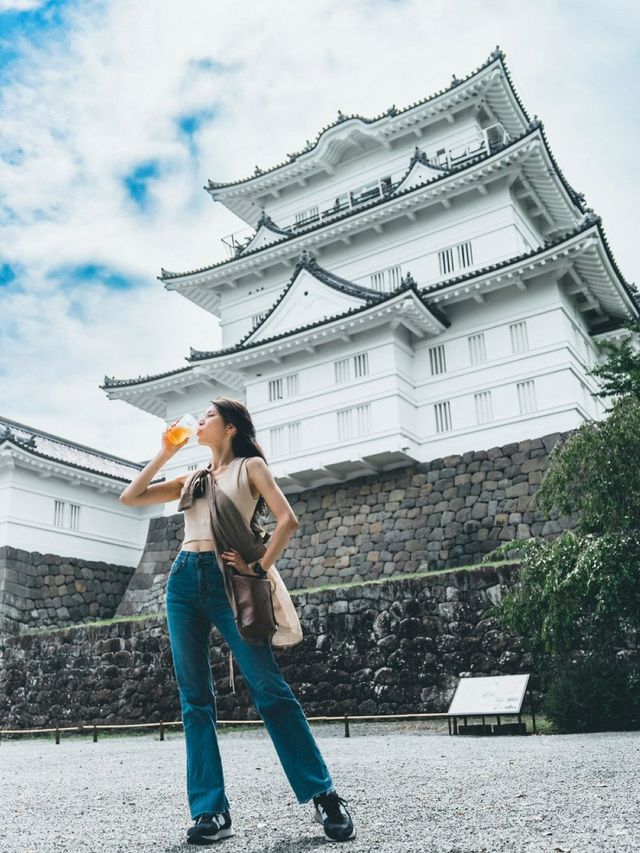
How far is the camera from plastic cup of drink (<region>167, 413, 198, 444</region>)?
12.5ft

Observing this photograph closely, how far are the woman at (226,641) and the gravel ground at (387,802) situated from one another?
0.19m

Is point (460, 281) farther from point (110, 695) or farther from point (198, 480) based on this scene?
point (198, 480)

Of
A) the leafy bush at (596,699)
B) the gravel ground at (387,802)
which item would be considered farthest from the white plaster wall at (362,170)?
the gravel ground at (387,802)

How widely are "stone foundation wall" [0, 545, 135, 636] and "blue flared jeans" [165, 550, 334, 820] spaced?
18.5 metres

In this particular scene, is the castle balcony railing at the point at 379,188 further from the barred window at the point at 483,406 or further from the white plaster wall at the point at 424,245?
the barred window at the point at 483,406

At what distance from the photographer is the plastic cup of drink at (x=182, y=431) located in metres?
3.81

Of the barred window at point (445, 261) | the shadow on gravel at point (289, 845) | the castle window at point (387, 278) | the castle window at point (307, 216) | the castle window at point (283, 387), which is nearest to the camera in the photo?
the shadow on gravel at point (289, 845)

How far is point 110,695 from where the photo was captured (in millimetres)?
15898

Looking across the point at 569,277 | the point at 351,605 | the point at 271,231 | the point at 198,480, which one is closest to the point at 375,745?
the point at 351,605

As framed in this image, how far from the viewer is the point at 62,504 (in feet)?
74.8

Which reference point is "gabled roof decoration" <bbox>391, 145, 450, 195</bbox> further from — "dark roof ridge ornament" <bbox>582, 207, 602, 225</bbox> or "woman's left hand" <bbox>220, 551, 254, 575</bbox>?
"woman's left hand" <bbox>220, 551, 254, 575</bbox>

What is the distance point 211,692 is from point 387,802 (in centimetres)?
136

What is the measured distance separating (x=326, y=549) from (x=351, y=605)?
5.84 m

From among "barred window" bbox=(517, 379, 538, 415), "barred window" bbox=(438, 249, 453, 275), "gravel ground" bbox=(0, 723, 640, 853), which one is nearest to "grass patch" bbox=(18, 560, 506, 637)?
"barred window" bbox=(517, 379, 538, 415)
